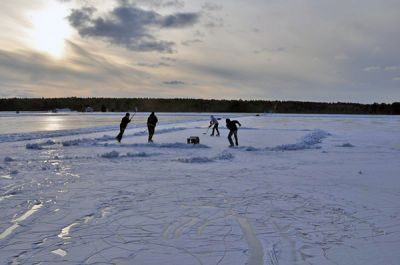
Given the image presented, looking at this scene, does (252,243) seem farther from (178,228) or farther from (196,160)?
(196,160)

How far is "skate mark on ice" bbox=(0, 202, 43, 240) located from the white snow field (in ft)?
0.05

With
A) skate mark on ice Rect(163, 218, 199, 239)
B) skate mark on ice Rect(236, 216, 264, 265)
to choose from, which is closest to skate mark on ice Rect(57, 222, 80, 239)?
skate mark on ice Rect(163, 218, 199, 239)

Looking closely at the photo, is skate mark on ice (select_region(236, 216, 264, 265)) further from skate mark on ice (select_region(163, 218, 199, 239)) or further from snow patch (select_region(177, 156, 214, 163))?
snow patch (select_region(177, 156, 214, 163))

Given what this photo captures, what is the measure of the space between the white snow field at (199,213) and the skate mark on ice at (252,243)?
0.04 feet

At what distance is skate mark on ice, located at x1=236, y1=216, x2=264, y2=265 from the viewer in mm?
4410

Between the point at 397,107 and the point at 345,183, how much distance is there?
13045 cm

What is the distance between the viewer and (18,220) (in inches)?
230

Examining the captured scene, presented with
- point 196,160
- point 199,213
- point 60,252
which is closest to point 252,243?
point 199,213

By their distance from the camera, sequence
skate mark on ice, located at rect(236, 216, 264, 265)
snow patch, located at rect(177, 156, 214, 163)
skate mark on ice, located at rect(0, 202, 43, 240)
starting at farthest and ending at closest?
snow patch, located at rect(177, 156, 214, 163) → skate mark on ice, located at rect(0, 202, 43, 240) → skate mark on ice, located at rect(236, 216, 264, 265)

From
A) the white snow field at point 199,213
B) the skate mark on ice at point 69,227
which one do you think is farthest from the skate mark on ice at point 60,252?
the skate mark on ice at point 69,227

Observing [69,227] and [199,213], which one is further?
[199,213]

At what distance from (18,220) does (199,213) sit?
272 cm

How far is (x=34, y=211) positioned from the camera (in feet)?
21.0

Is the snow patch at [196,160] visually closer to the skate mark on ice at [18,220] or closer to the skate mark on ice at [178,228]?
the skate mark on ice at [18,220]
